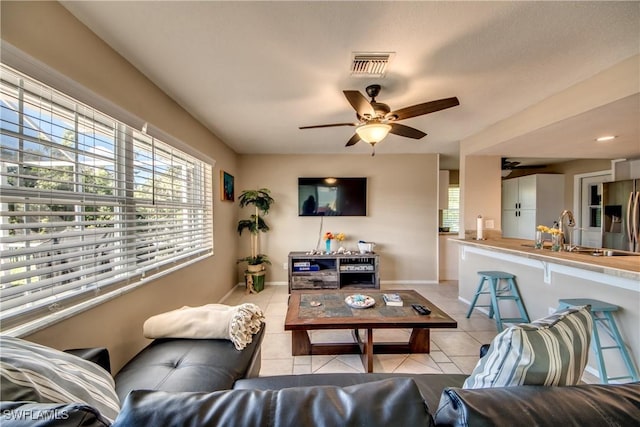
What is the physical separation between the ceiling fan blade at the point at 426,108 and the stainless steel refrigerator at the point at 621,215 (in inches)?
146

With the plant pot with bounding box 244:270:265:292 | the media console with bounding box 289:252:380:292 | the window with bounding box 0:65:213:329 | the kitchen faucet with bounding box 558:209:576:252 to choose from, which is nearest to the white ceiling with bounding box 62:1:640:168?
the window with bounding box 0:65:213:329

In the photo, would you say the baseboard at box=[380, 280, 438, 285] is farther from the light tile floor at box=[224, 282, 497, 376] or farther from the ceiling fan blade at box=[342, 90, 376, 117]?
the ceiling fan blade at box=[342, 90, 376, 117]

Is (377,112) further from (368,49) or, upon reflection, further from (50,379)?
(50,379)

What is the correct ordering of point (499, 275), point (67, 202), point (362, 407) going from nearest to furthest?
point (362, 407) < point (67, 202) < point (499, 275)

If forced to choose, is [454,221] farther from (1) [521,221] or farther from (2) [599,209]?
(2) [599,209]

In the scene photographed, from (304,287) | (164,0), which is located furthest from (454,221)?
(164,0)

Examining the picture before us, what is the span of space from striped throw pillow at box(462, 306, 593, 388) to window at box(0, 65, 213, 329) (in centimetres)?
187

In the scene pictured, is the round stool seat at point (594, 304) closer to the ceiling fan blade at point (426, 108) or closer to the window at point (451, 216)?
the ceiling fan blade at point (426, 108)

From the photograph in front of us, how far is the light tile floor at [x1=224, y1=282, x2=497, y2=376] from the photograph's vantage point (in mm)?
1960

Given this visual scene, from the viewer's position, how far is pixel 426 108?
1.84 metres

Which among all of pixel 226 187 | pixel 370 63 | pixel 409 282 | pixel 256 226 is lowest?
pixel 409 282

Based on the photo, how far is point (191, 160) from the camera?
8.75 ft

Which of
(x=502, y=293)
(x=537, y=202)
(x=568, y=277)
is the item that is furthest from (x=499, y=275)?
(x=537, y=202)

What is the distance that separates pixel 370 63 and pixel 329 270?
9.51 ft
